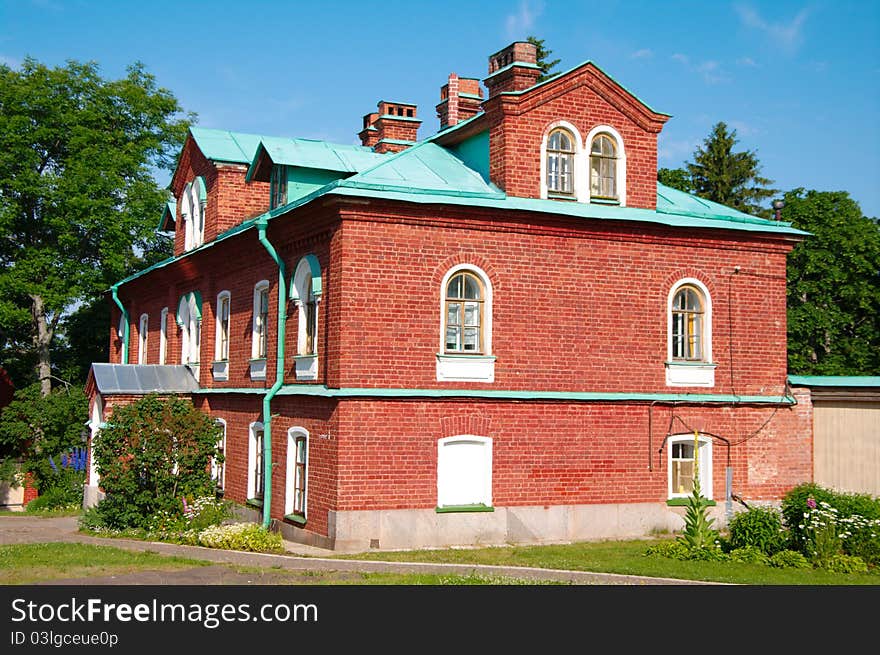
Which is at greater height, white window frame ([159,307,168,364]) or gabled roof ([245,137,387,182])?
gabled roof ([245,137,387,182])

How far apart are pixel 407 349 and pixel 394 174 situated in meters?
3.27

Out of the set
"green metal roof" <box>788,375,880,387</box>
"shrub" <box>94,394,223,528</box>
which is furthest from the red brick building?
"shrub" <box>94,394,223,528</box>

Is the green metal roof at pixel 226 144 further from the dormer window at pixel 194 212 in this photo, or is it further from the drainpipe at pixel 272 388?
the drainpipe at pixel 272 388

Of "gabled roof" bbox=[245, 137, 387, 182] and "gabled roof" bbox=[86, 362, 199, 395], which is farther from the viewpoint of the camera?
"gabled roof" bbox=[86, 362, 199, 395]

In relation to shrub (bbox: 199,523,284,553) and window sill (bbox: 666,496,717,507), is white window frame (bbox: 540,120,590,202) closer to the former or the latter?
window sill (bbox: 666,496,717,507)

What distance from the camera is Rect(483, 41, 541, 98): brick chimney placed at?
773 inches

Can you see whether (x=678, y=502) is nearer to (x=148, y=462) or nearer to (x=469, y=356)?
(x=469, y=356)

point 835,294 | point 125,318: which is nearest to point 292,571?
point 125,318

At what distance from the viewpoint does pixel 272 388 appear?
19.8m

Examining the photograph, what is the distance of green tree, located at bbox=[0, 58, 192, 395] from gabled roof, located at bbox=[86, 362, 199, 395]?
408 inches

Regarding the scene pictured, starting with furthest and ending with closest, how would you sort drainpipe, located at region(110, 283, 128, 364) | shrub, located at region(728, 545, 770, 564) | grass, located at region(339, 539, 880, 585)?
drainpipe, located at region(110, 283, 128, 364) → shrub, located at region(728, 545, 770, 564) → grass, located at region(339, 539, 880, 585)

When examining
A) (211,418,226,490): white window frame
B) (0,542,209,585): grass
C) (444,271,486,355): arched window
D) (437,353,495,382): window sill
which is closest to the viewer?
(0,542,209,585): grass

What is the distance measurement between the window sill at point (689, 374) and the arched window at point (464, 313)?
395 cm
